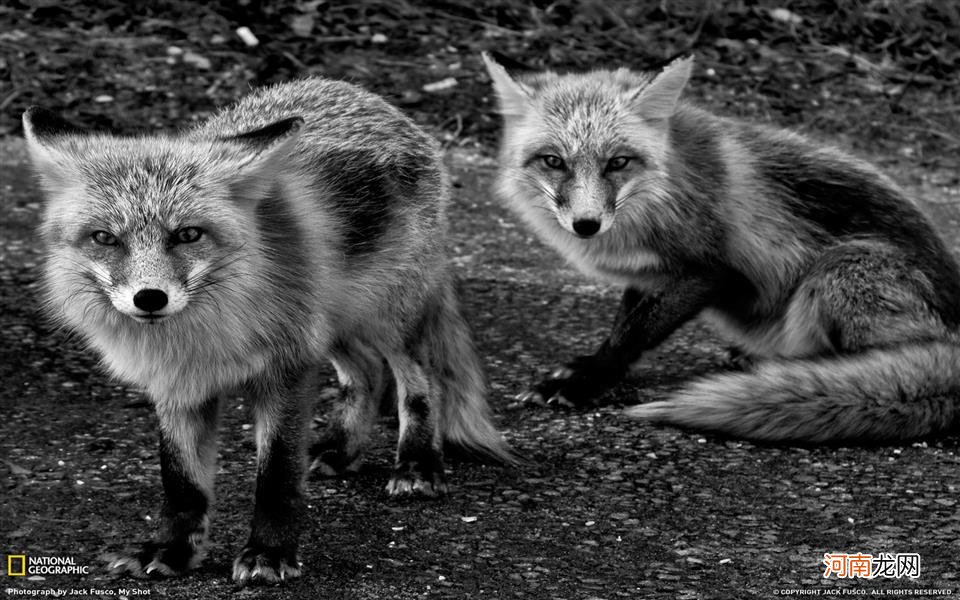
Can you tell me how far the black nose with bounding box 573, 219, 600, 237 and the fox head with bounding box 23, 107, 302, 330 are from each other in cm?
163

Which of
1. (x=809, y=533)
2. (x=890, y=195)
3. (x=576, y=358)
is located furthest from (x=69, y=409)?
(x=890, y=195)

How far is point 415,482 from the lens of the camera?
4234mm

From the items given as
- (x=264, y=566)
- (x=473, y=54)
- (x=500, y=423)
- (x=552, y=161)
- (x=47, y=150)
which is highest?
(x=47, y=150)

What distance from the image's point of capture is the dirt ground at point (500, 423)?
12.3 ft

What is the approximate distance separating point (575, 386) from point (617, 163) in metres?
0.97

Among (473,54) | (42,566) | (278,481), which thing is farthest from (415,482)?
(473,54)

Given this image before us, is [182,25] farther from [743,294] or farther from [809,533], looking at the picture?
[809,533]

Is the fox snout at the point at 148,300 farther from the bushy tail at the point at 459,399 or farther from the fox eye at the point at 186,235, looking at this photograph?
the bushy tail at the point at 459,399

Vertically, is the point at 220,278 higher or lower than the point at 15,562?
higher

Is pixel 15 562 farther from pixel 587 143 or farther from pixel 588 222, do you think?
pixel 587 143

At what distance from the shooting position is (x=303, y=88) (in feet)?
15.1

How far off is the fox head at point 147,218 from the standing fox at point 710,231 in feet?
5.82

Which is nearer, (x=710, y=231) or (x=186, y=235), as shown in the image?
(x=186, y=235)

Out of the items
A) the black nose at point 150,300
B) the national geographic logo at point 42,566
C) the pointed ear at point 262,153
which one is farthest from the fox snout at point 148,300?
the national geographic logo at point 42,566
